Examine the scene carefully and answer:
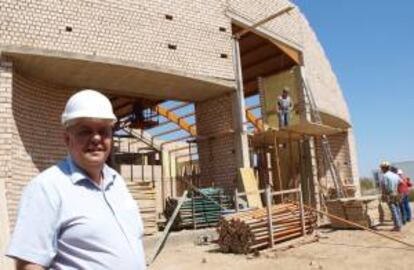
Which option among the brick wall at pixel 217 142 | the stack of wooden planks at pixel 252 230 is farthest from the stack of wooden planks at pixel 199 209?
the stack of wooden planks at pixel 252 230

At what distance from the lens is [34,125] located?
14609mm

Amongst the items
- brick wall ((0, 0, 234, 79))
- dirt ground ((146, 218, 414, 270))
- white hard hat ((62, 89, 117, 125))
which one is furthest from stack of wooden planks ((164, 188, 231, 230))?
white hard hat ((62, 89, 117, 125))

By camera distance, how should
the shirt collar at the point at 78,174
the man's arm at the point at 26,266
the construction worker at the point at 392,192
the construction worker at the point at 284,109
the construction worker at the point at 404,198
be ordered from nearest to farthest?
the man's arm at the point at 26,266 → the shirt collar at the point at 78,174 → the construction worker at the point at 392,192 → the construction worker at the point at 404,198 → the construction worker at the point at 284,109

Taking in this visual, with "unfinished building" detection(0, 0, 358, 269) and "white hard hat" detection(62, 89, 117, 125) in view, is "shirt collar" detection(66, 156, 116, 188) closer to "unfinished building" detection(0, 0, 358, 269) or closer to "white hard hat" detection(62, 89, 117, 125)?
"white hard hat" detection(62, 89, 117, 125)

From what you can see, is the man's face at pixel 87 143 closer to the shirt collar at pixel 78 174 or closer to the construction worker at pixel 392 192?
the shirt collar at pixel 78 174

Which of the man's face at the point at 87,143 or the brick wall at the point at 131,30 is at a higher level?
the brick wall at the point at 131,30

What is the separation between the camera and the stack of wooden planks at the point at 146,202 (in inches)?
590

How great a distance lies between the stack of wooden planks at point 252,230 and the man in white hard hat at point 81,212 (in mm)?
9702

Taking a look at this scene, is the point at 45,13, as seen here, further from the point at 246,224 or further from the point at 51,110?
the point at 246,224

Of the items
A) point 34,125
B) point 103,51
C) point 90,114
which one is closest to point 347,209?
point 103,51

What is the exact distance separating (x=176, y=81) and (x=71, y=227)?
14.9 metres

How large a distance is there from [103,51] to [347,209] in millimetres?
8985

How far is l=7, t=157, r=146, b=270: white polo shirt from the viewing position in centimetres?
220

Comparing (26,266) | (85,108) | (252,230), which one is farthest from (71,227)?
(252,230)
